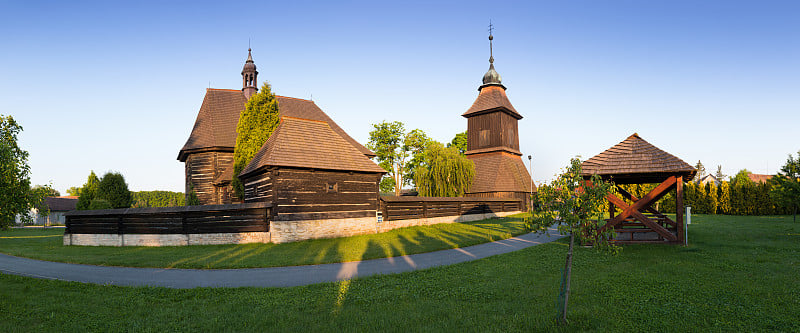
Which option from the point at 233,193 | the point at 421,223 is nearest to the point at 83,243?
the point at 233,193

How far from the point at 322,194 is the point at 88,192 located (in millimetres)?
30973

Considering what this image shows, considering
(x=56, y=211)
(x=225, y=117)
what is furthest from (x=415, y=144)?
(x=56, y=211)

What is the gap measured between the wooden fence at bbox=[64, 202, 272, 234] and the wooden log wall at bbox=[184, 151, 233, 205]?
1306 cm

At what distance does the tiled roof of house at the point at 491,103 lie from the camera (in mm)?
43625

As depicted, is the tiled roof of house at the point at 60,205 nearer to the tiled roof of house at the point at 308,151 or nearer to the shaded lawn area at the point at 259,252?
the shaded lawn area at the point at 259,252

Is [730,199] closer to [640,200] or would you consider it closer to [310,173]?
[640,200]

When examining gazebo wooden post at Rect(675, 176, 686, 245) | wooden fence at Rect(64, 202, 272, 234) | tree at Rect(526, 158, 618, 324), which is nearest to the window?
wooden fence at Rect(64, 202, 272, 234)

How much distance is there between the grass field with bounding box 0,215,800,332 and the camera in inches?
220

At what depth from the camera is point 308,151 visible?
1850 centimetres

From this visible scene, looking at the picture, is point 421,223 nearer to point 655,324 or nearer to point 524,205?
point 655,324

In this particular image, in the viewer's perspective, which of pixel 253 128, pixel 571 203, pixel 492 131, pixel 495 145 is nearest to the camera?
pixel 571 203

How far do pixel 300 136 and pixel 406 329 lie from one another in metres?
15.0

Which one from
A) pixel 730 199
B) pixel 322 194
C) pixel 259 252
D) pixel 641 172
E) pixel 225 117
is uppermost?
pixel 225 117

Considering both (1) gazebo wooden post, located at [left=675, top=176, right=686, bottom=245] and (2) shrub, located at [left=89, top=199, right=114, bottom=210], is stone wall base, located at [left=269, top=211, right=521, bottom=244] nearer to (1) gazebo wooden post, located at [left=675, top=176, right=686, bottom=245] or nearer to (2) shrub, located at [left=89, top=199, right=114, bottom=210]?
(1) gazebo wooden post, located at [left=675, top=176, right=686, bottom=245]
